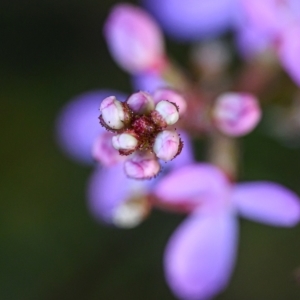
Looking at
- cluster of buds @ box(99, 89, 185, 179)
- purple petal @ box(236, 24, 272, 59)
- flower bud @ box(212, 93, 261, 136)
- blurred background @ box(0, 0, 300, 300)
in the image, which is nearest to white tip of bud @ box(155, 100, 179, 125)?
cluster of buds @ box(99, 89, 185, 179)

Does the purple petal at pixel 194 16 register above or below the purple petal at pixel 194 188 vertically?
above

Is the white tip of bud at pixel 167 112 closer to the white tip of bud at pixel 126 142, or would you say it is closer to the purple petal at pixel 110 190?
the white tip of bud at pixel 126 142

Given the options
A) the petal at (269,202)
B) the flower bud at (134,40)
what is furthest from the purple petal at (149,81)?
the petal at (269,202)

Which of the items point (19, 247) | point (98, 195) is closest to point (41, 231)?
point (19, 247)

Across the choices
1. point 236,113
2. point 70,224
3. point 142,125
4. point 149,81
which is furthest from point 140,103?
point 70,224

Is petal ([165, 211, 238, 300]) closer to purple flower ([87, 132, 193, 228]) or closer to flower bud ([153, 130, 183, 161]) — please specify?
purple flower ([87, 132, 193, 228])

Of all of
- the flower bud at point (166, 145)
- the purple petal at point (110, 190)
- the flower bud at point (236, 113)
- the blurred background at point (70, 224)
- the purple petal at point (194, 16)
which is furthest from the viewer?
the blurred background at point (70, 224)
